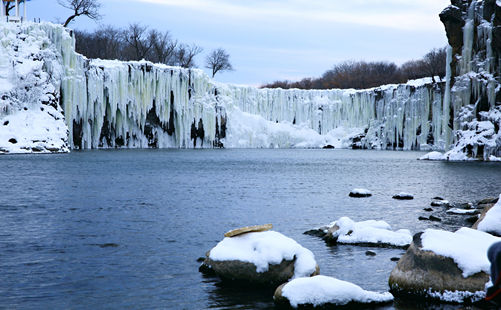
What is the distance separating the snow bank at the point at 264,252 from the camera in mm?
7586

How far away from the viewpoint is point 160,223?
41.7ft

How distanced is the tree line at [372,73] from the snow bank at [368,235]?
3249 inches

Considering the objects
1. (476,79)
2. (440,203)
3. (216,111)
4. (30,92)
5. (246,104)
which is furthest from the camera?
(246,104)

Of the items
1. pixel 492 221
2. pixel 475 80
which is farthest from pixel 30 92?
pixel 492 221

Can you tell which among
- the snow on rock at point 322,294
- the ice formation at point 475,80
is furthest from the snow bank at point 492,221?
the ice formation at point 475,80

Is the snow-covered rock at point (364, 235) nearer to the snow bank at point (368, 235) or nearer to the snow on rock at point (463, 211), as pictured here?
the snow bank at point (368, 235)

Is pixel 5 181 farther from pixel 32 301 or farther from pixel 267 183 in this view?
pixel 32 301

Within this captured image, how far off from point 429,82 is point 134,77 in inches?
1431

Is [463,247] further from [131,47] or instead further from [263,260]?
[131,47]

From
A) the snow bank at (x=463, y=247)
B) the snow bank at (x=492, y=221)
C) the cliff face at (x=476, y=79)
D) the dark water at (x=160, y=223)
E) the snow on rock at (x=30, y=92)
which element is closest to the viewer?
the snow bank at (x=463, y=247)

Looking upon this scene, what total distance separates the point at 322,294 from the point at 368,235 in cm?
438

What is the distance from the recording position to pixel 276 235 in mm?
8078

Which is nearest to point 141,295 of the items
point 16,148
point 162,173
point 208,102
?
point 162,173

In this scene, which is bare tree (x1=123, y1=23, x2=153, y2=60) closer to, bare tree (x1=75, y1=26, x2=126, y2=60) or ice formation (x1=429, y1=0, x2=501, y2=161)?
bare tree (x1=75, y1=26, x2=126, y2=60)
